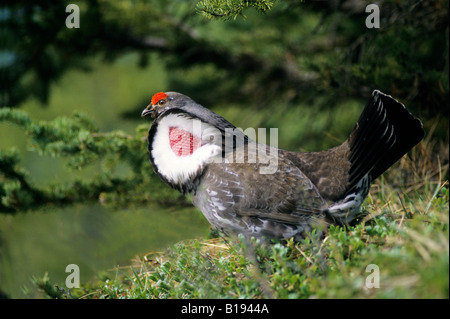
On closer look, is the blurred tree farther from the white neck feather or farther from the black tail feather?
the white neck feather

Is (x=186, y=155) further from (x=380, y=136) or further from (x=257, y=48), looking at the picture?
(x=257, y=48)

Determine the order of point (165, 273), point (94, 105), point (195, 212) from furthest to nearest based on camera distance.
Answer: point (94, 105)
point (195, 212)
point (165, 273)

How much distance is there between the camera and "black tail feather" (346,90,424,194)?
350cm

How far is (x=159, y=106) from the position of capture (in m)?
4.16

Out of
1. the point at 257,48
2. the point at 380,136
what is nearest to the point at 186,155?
the point at 380,136

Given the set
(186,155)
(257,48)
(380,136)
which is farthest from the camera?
(257,48)

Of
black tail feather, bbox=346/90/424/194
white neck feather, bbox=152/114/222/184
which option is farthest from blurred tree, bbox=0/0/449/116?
white neck feather, bbox=152/114/222/184

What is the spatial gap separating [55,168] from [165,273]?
24.4ft

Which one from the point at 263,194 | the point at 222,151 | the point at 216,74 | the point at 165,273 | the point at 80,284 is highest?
the point at 216,74

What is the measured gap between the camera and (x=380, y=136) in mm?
3584

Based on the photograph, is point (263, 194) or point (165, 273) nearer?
point (165, 273)

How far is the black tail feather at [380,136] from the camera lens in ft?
11.5
